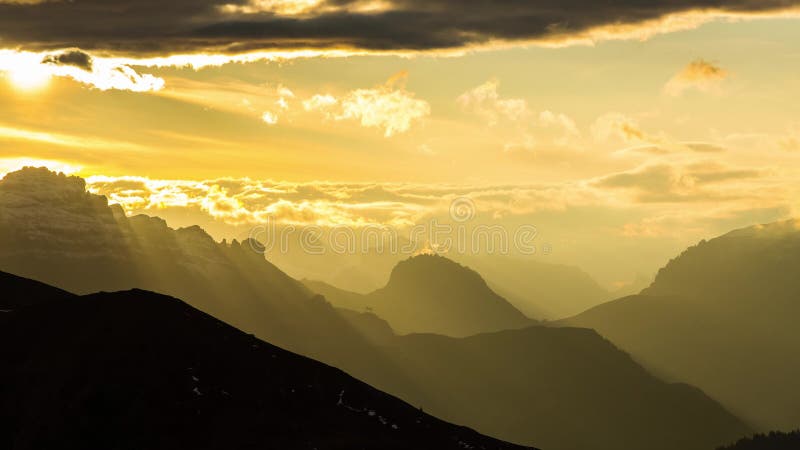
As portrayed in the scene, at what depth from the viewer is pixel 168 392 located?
515 ft

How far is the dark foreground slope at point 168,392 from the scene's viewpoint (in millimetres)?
146125

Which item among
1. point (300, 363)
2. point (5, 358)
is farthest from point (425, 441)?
point (5, 358)

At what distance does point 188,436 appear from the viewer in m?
146

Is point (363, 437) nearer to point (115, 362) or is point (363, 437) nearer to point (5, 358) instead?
point (115, 362)

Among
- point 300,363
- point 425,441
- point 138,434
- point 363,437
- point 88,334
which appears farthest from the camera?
point 300,363

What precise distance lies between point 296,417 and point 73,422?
41.8 m

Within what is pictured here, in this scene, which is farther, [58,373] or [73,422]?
[58,373]

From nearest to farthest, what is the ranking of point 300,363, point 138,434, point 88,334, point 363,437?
point 138,434, point 363,437, point 88,334, point 300,363

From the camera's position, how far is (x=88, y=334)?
176750 mm

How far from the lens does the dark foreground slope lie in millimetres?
146125

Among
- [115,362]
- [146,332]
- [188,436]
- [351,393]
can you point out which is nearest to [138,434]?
[188,436]

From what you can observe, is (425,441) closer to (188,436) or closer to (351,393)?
(351,393)

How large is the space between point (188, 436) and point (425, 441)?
159 ft

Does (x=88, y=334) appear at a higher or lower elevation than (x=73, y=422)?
higher
